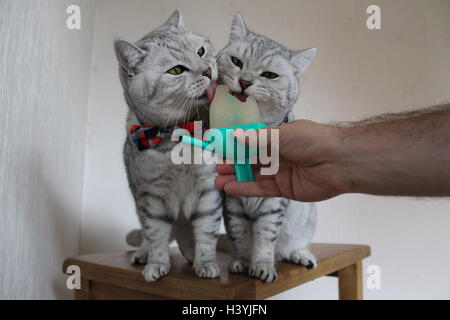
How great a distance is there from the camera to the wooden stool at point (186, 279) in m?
0.65

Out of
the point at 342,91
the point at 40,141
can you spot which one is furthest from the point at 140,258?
the point at 342,91

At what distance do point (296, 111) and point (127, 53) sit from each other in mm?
559

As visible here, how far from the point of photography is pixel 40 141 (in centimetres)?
83

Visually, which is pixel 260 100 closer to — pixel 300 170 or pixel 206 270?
pixel 300 170

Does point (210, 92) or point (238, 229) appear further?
point (238, 229)

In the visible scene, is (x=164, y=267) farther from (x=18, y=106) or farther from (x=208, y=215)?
(x=18, y=106)

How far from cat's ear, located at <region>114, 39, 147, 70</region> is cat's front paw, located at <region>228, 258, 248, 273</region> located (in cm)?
43

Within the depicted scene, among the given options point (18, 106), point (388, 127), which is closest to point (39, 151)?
point (18, 106)

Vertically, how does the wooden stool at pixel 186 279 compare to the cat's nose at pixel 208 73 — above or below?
below

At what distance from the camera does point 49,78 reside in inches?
33.4

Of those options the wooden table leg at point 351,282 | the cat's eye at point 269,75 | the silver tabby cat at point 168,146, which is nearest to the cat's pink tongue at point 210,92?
the silver tabby cat at point 168,146

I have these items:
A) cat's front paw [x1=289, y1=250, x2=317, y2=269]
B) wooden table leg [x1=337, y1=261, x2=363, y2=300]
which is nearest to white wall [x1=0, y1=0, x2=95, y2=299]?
cat's front paw [x1=289, y1=250, x2=317, y2=269]

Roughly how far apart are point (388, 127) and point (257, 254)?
0.34 meters

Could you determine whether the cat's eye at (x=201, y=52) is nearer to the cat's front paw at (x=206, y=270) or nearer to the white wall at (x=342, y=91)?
the white wall at (x=342, y=91)
